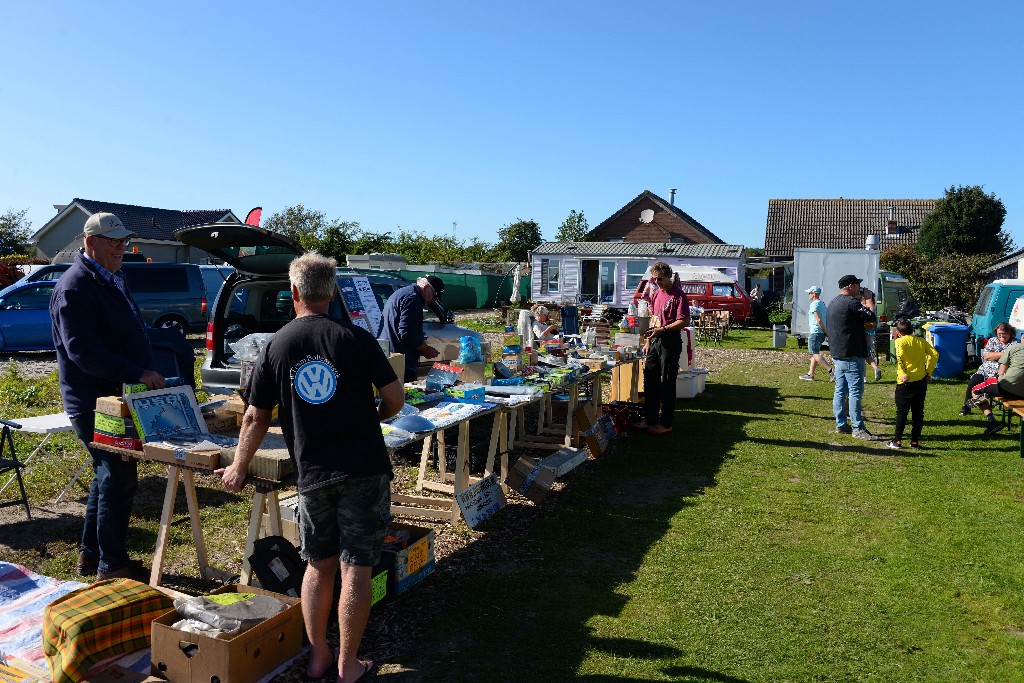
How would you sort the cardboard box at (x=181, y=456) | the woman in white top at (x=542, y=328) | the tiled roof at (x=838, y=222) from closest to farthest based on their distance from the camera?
1. the cardboard box at (x=181, y=456)
2. the woman in white top at (x=542, y=328)
3. the tiled roof at (x=838, y=222)

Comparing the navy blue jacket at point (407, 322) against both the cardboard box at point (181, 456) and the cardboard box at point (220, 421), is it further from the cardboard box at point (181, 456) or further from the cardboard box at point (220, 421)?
the cardboard box at point (181, 456)

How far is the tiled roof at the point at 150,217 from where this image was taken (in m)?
37.6

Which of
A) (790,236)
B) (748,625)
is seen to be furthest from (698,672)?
(790,236)

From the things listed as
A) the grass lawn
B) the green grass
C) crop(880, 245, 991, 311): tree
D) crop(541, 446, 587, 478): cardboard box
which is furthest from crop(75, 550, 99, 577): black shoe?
crop(880, 245, 991, 311): tree

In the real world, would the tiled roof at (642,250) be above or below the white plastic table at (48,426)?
above

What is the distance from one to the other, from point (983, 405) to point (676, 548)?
19.9 ft

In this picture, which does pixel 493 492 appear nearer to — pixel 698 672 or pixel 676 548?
pixel 676 548

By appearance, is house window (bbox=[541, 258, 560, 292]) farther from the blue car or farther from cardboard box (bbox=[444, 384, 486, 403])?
cardboard box (bbox=[444, 384, 486, 403])

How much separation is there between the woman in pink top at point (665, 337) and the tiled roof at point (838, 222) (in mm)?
33352

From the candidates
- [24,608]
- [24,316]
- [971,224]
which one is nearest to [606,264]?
[971,224]

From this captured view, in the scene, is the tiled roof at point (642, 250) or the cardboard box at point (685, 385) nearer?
the cardboard box at point (685, 385)

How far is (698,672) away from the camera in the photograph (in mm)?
3602

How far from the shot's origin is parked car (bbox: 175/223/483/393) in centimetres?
598

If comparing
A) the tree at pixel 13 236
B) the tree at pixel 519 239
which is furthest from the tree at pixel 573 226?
the tree at pixel 13 236
